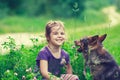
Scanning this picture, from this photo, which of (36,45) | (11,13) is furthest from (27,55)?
(11,13)

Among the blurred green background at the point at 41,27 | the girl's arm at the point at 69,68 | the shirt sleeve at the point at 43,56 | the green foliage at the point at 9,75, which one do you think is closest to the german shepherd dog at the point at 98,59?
the blurred green background at the point at 41,27

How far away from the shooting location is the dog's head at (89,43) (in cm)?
862

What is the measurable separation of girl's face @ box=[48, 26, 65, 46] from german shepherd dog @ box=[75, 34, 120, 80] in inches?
12.2

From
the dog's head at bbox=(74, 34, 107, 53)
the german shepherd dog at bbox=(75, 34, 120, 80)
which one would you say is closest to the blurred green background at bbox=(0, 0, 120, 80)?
the german shepherd dog at bbox=(75, 34, 120, 80)

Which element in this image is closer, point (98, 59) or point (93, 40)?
point (93, 40)

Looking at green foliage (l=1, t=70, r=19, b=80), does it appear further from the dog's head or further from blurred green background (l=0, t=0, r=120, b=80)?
the dog's head

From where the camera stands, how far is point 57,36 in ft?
28.2

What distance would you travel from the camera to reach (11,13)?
39062mm

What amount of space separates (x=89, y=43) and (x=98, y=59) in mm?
297

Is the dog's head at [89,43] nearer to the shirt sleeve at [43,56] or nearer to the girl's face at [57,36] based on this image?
the girl's face at [57,36]

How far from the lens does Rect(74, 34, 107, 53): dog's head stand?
8.62 m

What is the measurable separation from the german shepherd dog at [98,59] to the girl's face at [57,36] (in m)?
0.31

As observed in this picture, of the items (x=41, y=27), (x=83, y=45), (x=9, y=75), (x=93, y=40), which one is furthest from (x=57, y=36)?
(x=41, y=27)

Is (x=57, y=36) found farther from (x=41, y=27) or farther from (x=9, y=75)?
(x=41, y=27)
